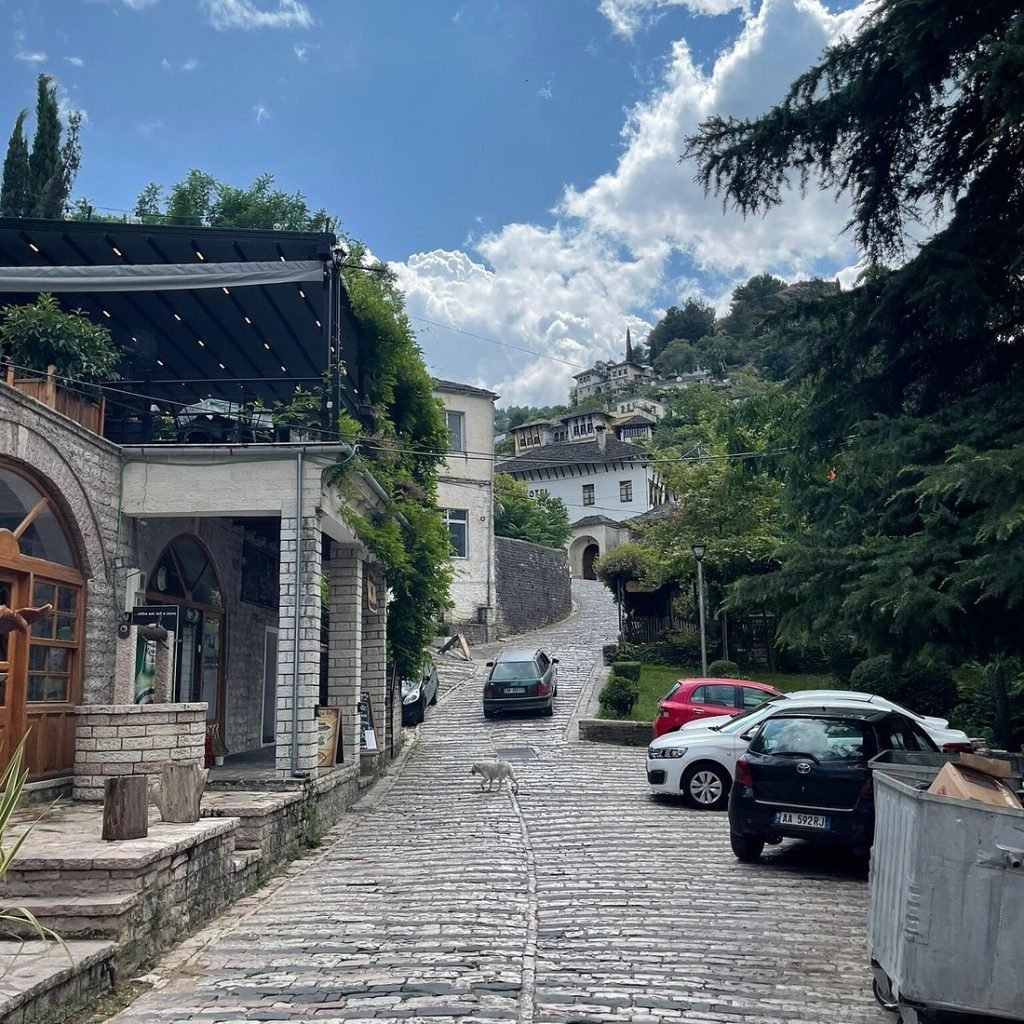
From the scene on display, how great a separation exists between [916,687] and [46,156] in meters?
26.9

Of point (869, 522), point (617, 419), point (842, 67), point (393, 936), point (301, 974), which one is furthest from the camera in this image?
point (617, 419)

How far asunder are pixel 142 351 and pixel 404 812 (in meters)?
8.37

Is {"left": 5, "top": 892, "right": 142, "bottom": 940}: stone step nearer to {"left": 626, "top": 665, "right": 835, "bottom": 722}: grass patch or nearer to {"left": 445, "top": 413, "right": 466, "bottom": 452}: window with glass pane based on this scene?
{"left": 626, "top": 665, "right": 835, "bottom": 722}: grass patch

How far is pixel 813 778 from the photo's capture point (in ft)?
33.0

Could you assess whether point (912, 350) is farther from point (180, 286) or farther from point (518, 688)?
point (518, 688)

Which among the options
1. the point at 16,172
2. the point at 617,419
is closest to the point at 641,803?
the point at 16,172

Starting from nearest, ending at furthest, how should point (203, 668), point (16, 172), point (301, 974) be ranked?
point (301, 974), point (203, 668), point (16, 172)

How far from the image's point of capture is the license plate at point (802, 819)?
991 cm

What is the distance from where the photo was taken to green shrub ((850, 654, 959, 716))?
23.8 m

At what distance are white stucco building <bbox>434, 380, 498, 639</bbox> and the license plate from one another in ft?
102

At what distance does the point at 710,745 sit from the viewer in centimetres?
1461

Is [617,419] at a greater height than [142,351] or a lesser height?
greater

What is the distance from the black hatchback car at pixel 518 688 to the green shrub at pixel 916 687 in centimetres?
767

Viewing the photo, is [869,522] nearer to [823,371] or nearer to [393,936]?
[823,371]
